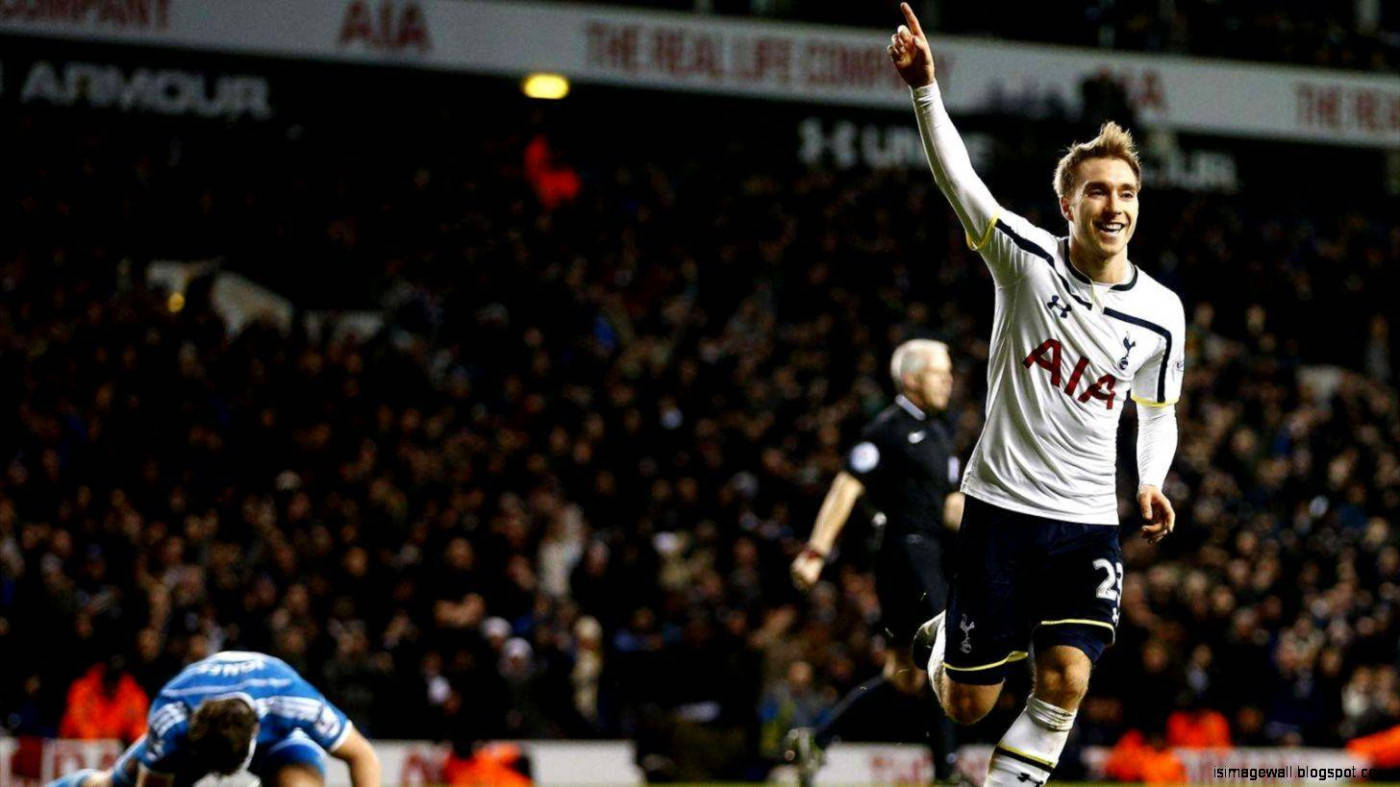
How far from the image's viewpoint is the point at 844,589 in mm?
18672

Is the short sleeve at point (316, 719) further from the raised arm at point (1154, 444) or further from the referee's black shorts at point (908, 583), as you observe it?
the raised arm at point (1154, 444)

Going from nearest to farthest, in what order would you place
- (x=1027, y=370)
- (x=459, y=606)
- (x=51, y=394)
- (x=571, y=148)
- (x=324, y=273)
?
(x=1027, y=370), (x=459, y=606), (x=51, y=394), (x=324, y=273), (x=571, y=148)

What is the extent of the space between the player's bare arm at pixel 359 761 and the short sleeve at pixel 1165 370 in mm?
3483

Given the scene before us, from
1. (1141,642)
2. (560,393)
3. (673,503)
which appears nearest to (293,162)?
Answer: (560,393)

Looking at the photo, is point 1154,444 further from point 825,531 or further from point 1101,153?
point 825,531

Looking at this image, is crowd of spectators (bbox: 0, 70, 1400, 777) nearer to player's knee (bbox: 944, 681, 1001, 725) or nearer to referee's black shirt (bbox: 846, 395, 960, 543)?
referee's black shirt (bbox: 846, 395, 960, 543)


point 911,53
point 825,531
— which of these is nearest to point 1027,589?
point 911,53

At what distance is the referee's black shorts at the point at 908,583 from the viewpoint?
9906mm

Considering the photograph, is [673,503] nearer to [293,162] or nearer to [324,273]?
[324,273]

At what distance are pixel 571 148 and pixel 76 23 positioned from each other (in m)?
7.51

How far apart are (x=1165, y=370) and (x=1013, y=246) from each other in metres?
0.72

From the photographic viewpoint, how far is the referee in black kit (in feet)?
32.7

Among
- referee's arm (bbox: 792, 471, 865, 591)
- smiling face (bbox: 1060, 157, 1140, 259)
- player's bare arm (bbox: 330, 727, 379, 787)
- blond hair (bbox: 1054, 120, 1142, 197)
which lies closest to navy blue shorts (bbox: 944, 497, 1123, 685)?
smiling face (bbox: 1060, 157, 1140, 259)

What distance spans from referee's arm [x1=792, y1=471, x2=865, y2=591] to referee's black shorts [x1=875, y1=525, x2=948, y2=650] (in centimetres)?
31
